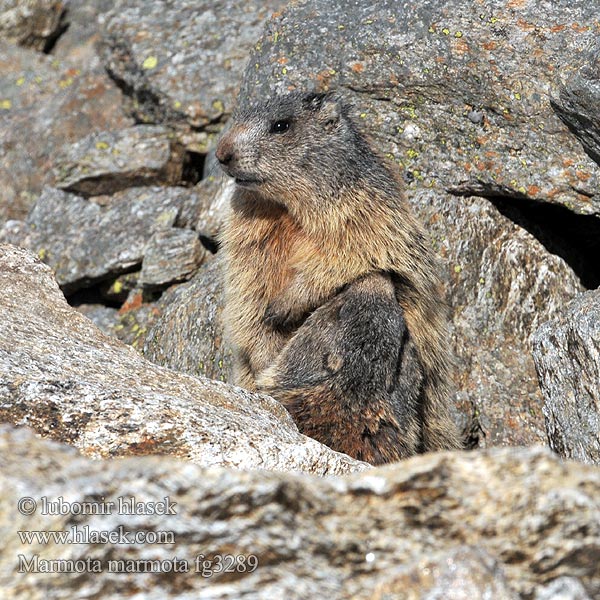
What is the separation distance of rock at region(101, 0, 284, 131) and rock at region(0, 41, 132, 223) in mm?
577

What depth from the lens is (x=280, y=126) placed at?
27.5 ft

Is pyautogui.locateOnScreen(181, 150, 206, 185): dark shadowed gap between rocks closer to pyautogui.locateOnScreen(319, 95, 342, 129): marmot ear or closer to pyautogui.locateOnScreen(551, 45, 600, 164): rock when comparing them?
pyautogui.locateOnScreen(319, 95, 342, 129): marmot ear

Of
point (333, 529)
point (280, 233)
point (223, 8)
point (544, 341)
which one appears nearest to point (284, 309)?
point (280, 233)

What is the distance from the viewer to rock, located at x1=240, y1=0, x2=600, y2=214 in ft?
29.2

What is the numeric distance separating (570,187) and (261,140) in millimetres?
2695

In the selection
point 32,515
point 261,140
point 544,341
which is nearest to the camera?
point 32,515

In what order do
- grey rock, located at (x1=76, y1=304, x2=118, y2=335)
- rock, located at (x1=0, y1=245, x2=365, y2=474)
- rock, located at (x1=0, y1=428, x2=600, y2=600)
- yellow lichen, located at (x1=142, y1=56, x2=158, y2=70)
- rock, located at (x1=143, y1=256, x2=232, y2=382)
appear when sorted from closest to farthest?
rock, located at (x1=0, y1=428, x2=600, y2=600) < rock, located at (x1=0, y1=245, x2=365, y2=474) < rock, located at (x1=143, y1=256, x2=232, y2=382) < grey rock, located at (x1=76, y1=304, x2=118, y2=335) < yellow lichen, located at (x1=142, y1=56, x2=158, y2=70)

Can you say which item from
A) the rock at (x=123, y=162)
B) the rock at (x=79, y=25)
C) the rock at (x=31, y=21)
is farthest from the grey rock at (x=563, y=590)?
the rock at (x=31, y=21)

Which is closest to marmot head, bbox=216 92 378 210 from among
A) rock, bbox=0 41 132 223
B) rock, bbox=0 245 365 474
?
rock, bbox=0 245 365 474

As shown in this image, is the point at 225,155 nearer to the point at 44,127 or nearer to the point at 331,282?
the point at 331,282

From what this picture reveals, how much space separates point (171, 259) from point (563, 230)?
400 cm

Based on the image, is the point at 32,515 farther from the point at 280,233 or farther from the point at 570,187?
the point at 570,187

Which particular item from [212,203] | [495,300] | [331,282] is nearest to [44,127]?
[212,203]

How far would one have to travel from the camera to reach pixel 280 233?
8547mm
